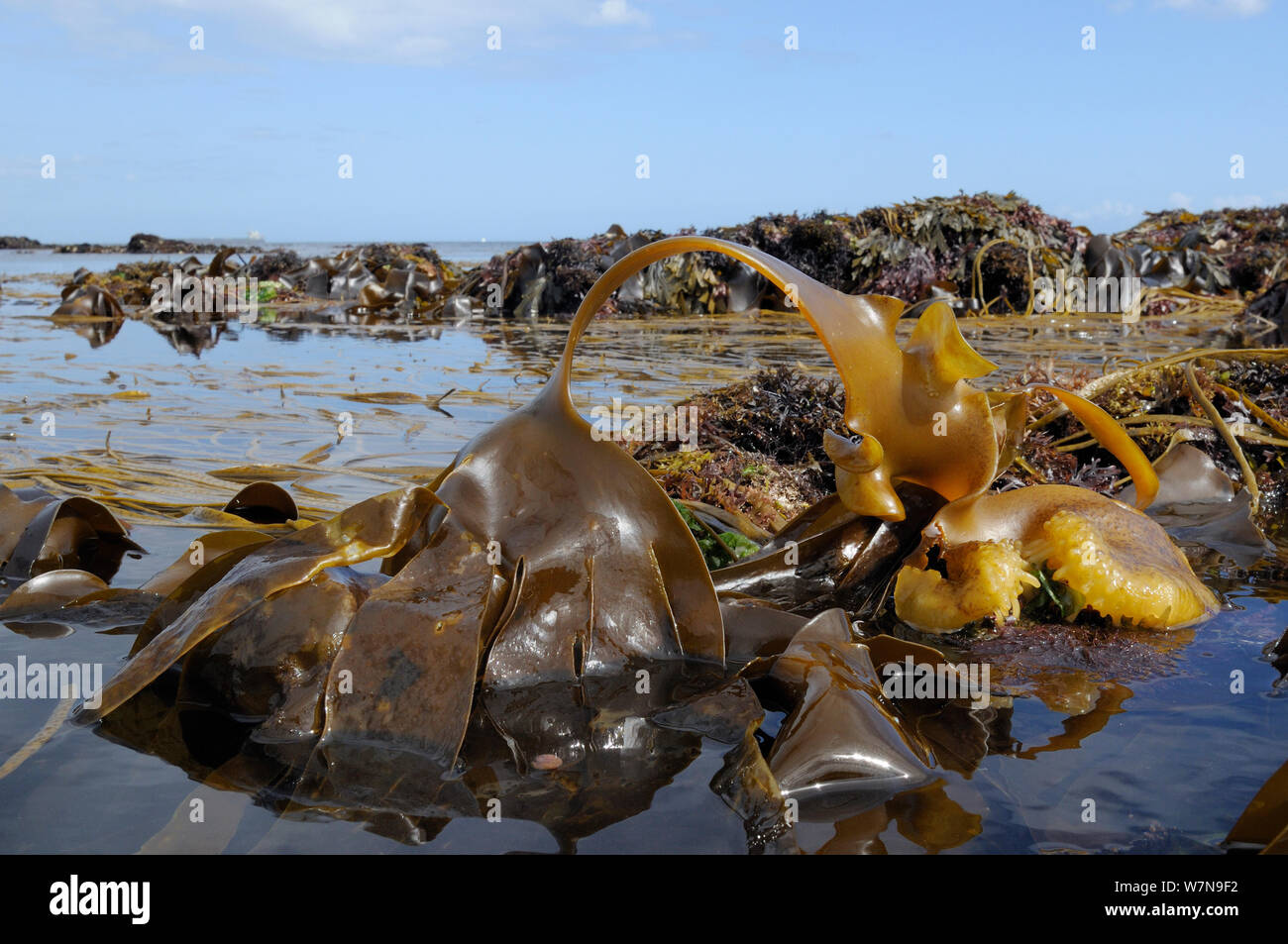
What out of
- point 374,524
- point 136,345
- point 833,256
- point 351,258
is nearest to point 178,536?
point 374,524

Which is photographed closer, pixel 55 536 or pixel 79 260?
pixel 55 536

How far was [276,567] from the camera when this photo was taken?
1783mm

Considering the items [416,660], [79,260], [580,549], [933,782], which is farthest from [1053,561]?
[79,260]

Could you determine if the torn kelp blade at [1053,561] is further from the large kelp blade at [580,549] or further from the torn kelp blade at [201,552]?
the torn kelp blade at [201,552]

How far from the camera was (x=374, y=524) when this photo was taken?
187cm

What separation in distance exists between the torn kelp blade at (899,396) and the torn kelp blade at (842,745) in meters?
0.56

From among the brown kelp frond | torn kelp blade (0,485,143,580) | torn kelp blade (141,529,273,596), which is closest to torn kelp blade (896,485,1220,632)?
the brown kelp frond

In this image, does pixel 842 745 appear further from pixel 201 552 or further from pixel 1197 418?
pixel 1197 418

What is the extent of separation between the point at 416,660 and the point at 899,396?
1.20 meters

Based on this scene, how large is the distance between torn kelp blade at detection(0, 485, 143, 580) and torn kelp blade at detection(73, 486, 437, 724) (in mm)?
920

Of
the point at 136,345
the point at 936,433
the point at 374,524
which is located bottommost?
the point at 374,524
